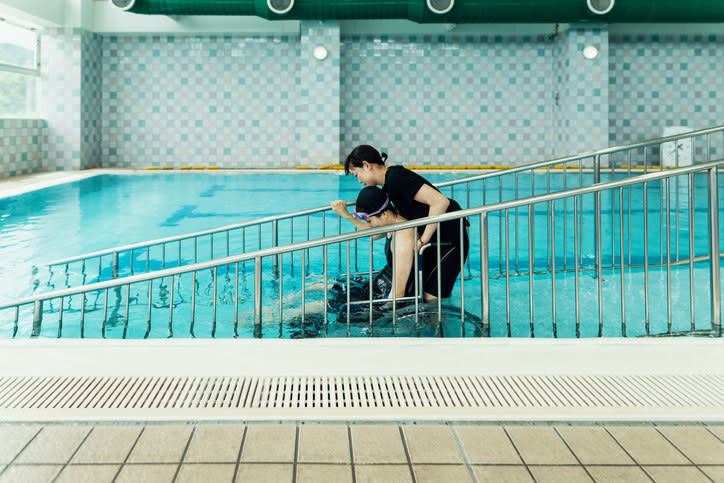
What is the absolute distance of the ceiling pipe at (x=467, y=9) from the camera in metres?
11.7

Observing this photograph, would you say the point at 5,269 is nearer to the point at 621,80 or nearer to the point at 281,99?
the point at 281,99

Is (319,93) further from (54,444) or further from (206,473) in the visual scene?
(206,473)

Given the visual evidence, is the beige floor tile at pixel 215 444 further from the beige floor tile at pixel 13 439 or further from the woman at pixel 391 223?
the woman at pixel 391 223

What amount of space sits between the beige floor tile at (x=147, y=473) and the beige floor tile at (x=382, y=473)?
495mm

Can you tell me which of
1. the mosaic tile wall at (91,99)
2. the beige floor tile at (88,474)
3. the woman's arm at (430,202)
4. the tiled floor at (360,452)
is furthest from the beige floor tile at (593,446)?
the mosaic tile wall at (91,99)

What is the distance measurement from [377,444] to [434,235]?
6.30ft

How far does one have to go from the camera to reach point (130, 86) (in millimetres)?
A: 14555

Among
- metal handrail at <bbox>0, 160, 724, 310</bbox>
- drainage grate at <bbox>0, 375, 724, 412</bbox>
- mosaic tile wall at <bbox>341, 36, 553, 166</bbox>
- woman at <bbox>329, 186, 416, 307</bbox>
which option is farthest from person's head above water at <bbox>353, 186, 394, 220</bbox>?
mosaic tile wall at <bbox>341, 36, 553, 166</bbox>

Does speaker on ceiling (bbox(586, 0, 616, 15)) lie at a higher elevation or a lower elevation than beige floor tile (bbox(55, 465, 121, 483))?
higher

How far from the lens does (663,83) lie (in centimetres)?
1443

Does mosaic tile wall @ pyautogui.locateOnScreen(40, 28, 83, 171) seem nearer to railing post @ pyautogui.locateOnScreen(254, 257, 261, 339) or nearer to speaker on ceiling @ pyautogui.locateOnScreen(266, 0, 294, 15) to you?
speaker on ceiling @ pyautogui.locateOnScreen(266, 0, 294, 15)

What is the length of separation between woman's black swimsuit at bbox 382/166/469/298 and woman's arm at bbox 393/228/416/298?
13 centimetres

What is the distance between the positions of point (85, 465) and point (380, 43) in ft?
44.8

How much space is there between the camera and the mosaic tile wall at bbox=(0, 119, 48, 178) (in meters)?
A: 11.8
